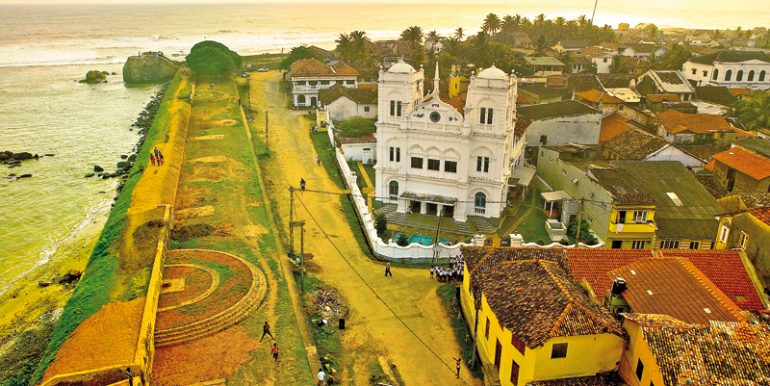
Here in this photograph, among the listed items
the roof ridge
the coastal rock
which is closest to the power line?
the roof ridge

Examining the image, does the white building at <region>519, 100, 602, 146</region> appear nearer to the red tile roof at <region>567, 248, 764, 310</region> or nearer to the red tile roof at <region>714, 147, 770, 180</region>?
the red tile roof at <region>714, 147, 770, 180</region>

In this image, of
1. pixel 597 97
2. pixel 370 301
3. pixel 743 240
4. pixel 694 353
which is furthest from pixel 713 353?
pixel 597 97

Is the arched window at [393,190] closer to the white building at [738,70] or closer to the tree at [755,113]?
the tree at [755,113]

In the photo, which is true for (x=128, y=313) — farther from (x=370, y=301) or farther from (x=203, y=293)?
(x=370, y=301)

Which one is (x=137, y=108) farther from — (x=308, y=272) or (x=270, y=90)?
(x=308, y=272)

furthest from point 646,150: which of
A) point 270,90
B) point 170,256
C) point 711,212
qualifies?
point 270,90

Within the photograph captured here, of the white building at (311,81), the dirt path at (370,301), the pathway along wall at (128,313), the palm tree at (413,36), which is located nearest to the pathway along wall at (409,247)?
the dirt path at (370,301)
